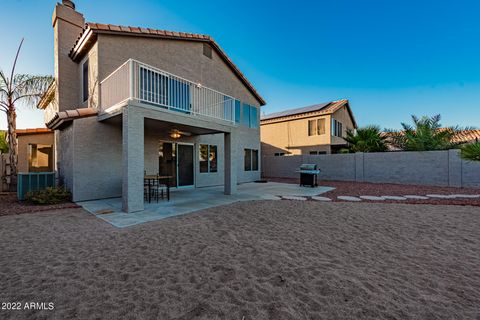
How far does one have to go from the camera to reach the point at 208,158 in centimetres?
1177

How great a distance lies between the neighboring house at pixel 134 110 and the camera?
20.6 ft

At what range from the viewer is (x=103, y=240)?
12.9 feet

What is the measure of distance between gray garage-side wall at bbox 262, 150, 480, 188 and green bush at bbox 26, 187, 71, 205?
1471 cm

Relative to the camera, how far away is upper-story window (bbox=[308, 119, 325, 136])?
19763 millimetres

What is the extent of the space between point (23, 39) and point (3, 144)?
1195 centimetres

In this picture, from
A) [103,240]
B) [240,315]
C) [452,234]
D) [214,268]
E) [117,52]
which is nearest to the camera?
[240,315]

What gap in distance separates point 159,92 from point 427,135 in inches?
590

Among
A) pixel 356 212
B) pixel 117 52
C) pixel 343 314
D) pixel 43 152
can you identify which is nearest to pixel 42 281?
pixel 343 314

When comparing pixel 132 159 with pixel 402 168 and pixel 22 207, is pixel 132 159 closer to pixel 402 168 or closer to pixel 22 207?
pixel 22 207

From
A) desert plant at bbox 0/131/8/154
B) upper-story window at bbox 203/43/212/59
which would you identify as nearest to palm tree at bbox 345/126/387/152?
upper-story window at bbox 203/43/212/59

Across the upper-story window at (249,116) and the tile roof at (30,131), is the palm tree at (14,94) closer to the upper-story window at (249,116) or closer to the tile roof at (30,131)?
the tile roof at (30,131)

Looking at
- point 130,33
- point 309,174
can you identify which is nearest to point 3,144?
point 130,33

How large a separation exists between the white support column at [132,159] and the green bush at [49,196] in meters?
3.15

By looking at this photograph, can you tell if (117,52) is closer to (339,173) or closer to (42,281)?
(42,281)
